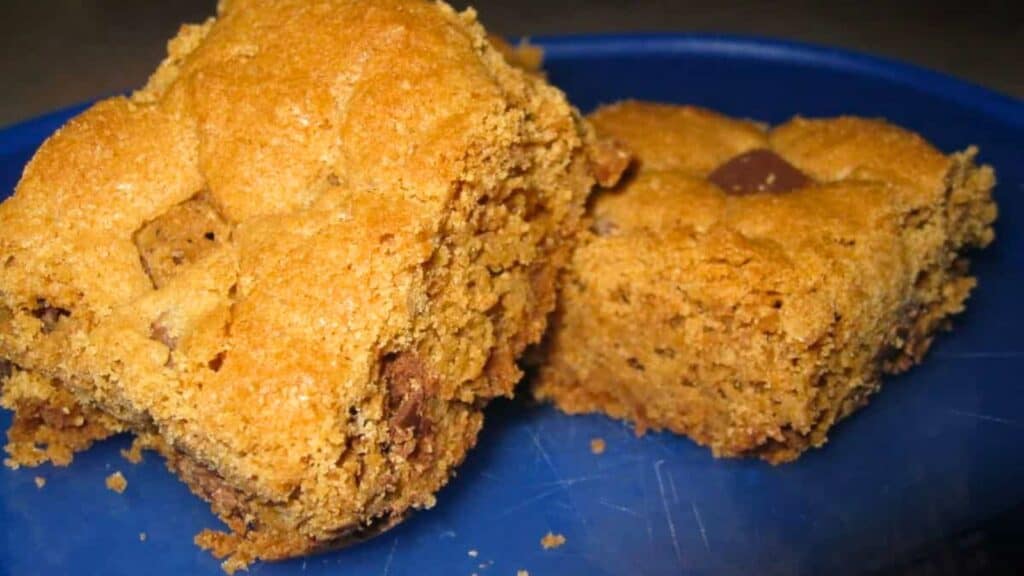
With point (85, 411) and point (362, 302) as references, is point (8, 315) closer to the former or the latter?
point (85, 411)

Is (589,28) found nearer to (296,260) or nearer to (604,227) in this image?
(604,227)

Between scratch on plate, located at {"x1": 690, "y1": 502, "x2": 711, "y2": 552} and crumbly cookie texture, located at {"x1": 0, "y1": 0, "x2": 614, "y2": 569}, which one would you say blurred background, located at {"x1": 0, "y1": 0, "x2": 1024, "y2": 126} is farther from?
scratch on plate, located at {"x1": 690, "y1": 502, "x2": 711, "y2": 552}

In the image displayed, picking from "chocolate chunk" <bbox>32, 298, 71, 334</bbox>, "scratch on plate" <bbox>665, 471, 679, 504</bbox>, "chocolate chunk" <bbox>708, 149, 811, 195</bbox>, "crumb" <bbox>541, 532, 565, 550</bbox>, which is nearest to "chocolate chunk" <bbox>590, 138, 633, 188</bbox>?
"chocolate chunk" <bbox>708, 149, 811, 195</bbox>

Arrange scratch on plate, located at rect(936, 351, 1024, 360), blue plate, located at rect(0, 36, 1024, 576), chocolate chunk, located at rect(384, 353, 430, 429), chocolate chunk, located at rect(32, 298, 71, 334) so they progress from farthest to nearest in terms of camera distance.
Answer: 1. scratch on plate, located at rect(936, 351, 1024, 360)
2. blue plate, located at rect(0, 36, 1024, 576)
3. chocolate chunk, located at rect(32, 298, 71, 334)
4. chocolate chunk, located at rect(384, 353, 430, 429)

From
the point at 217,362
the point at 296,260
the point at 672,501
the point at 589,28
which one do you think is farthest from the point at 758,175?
the point at 589,28

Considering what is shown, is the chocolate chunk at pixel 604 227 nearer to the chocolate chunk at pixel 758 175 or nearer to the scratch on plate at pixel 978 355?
the chocolate chunk at pixel 758 175

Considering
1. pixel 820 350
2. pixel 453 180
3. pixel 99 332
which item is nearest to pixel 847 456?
pixel 820 350

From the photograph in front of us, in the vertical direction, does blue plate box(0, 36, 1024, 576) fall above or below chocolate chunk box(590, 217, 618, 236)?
below
